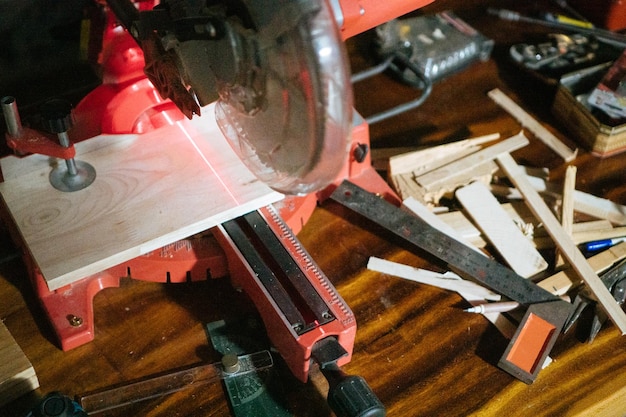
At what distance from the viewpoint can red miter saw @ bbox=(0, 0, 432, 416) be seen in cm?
69

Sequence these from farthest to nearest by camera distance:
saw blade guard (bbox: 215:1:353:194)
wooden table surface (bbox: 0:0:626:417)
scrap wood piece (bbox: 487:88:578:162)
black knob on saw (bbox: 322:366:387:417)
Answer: scrap wood piece (bbox: 487:88:578:162) → wooden table surface (bbox: 0:0:626:417) → black knob on saw (bbox: 322:366:387:417) → saw blade guard (bbox: 215:1:353:194)

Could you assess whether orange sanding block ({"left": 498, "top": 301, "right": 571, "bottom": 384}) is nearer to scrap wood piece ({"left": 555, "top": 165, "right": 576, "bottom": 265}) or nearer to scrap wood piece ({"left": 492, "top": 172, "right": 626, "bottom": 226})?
scrap wood piece ({"left": 555, "top": 165, "right": 576, "bottom": 265})

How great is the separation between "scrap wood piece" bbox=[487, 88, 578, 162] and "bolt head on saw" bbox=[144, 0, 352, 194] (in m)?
0.66

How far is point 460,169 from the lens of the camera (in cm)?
120

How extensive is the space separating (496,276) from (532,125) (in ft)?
1.36

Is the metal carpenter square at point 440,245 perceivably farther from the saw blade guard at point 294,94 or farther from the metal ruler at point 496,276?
the saw blade guard at point 294,94

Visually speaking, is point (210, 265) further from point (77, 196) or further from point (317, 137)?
point (317, 137)

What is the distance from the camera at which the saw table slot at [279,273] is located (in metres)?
0.91

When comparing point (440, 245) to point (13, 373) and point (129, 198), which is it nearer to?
point (129, 198)

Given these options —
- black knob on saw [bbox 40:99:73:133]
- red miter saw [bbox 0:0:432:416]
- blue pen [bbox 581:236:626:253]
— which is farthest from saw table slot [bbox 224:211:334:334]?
blue pen [bbox 581:236:626:253]

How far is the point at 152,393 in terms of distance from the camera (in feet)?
3.04

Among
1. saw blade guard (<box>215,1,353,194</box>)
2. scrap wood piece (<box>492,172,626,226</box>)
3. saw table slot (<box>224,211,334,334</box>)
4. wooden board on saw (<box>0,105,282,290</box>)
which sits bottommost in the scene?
→ scrap wood piece (<box>492,172,626,226</box>)

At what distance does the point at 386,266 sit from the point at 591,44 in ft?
2.44

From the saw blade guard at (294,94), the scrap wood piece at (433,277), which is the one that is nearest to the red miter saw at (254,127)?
the saw blade guard at (294,94)
